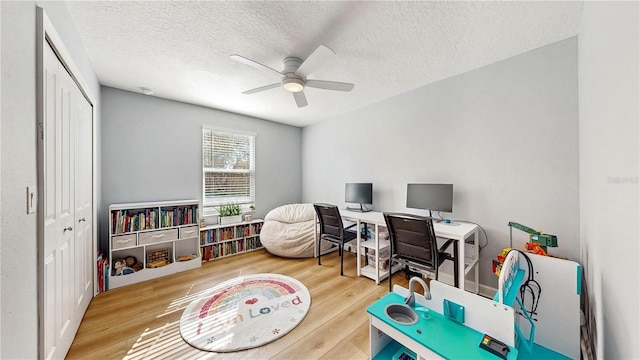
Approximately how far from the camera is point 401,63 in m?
2.20

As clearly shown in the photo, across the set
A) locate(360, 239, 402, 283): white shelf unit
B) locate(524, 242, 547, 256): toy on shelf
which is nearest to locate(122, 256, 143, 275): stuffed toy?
locate(360, 239, 402, 283): white shelf unit

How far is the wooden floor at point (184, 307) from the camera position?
1565mm

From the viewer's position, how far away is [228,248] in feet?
11.6

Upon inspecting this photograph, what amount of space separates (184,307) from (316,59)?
262 cm

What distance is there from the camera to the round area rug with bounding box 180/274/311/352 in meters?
1.68

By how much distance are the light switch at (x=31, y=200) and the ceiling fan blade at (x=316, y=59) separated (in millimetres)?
1763

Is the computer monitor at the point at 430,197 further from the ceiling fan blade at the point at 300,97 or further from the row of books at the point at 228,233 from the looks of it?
A: the row of books at the point at 228,233

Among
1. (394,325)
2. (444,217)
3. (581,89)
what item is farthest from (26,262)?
(581,89)

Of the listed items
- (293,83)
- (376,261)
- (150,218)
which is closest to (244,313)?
(376,261)

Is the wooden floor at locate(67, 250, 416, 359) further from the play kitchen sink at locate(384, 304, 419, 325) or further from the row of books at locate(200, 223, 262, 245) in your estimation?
the play kitchen sink at locate(384, 304, 419, 325)

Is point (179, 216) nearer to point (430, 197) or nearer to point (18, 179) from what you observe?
point (18, 179)

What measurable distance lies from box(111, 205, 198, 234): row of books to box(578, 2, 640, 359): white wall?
3.74 m

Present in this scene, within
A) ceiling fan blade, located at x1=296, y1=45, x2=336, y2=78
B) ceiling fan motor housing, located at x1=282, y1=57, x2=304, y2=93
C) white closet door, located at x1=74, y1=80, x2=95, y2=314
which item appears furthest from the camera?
ceiling fan motor housing, located at x1=282, y1=57, x2=304, y2=93

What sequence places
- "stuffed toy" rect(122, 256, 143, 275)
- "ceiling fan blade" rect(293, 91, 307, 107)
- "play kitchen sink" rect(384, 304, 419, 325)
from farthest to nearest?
"stuffed toy" rect(122, 256, 143, 275)
"ceiling fan blade" rect(293, 91, 307, 107)
"play kitchen sink" rect(384, 304, 419, 325)
